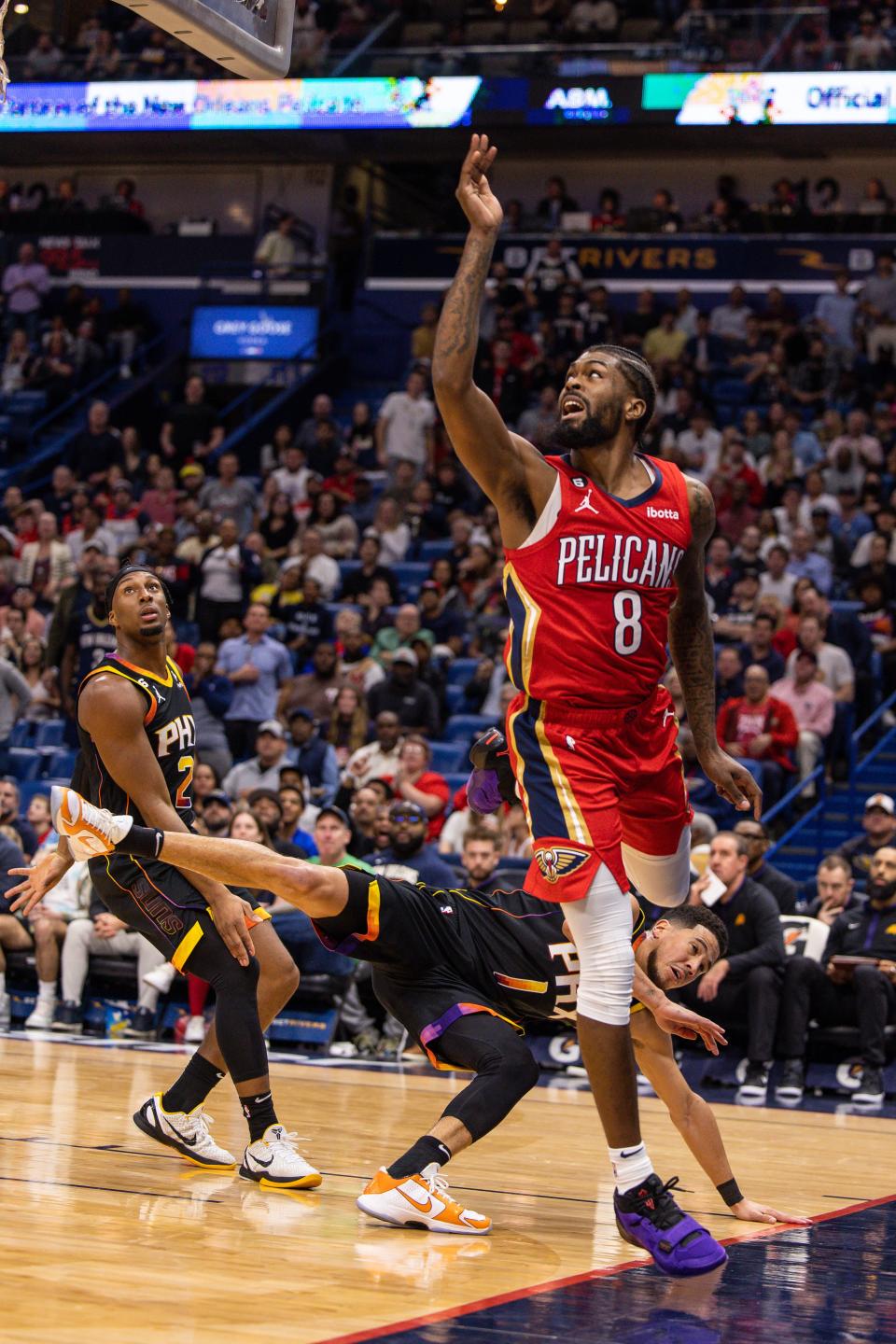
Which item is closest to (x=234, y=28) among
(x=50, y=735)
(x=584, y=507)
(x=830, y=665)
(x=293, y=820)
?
(x=584, y=507)

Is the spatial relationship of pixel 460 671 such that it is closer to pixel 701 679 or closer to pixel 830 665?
Result: pixel 830 665

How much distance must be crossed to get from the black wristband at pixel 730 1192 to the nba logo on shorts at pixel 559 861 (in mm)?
1299

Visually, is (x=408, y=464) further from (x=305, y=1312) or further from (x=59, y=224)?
(x=305, y=1312)

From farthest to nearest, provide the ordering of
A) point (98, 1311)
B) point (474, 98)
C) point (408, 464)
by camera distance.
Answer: point (474, 98) < point (408, 464) < point (98, 1311)

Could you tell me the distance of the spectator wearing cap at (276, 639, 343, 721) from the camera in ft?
47.9

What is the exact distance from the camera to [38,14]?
15.9m

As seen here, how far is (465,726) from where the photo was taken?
14352 mm

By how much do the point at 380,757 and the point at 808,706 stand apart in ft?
10.7

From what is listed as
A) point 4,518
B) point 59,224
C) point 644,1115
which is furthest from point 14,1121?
point 59,224

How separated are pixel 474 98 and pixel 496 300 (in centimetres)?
291

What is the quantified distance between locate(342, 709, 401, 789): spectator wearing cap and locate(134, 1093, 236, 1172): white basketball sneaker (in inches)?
273

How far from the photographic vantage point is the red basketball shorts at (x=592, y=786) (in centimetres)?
484

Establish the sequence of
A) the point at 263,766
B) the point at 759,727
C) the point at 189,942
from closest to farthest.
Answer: the point at 189,942
the point at 759,727
the point at 263,766

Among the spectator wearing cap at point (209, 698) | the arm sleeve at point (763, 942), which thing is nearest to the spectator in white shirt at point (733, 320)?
the spectator wearing cap at point (209, 698)
